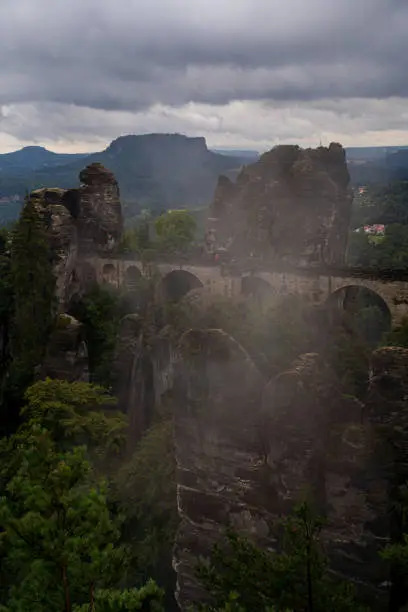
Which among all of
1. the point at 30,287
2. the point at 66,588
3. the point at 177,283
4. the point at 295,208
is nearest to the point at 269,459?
the point at 66,588

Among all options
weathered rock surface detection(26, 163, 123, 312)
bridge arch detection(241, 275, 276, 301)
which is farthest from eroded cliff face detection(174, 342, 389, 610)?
weathered rock surface detection(26, 163, 123, 312)

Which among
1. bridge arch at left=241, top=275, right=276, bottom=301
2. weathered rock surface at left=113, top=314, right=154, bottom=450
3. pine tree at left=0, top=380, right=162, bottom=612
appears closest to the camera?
pine tree at left=0, top=380, right=162, bottom=612

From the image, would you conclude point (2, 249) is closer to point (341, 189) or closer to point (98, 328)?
point (98, 328)

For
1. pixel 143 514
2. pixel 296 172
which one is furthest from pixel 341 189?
pixel 143 514

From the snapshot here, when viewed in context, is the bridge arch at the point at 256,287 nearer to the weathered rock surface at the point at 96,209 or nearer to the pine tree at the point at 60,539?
the weathered rock surface at the point at 96,209

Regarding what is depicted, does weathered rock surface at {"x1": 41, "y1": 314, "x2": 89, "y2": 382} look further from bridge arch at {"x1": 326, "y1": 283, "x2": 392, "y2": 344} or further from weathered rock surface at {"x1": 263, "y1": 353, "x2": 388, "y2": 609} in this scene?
weathered rock surface at {"x1": 263, "y1": 353, "x2": 388, "y2": 609}

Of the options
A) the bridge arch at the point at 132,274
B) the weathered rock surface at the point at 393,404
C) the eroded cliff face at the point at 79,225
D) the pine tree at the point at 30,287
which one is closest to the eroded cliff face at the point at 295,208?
the bridge arch at the point at 132,274
